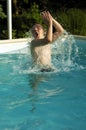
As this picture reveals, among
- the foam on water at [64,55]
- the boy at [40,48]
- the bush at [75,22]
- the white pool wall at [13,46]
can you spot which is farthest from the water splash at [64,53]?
the bush at [75,22]

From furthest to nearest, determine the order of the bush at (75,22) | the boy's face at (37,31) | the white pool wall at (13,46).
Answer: the bush at (75,22), the white pool wall at (13,46), the boy's face at (37,31)

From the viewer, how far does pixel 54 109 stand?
21.6ft

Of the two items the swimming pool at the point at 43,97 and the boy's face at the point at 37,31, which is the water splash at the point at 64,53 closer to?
the swimming pool at the point at 43,97

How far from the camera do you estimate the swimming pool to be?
594 centimetres

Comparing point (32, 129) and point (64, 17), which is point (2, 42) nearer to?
point (64, 17)

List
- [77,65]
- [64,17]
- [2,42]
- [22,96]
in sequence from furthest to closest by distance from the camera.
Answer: [64,17]
[2,42]
[77,65]
[22,96]

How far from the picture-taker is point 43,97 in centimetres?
726

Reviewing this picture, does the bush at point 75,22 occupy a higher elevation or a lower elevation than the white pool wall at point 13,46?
higher

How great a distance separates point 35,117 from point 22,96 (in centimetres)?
122

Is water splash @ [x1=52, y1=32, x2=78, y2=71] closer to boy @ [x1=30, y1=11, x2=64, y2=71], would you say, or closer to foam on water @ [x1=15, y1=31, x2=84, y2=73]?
foam on water @ [x1=15, y1=31, x2=84, y2=73]

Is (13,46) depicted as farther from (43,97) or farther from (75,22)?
(43,97)

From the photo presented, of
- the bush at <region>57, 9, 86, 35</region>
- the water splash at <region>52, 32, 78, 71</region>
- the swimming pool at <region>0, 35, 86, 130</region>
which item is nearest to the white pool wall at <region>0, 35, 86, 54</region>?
the water splash at <region>52, 32, 78, 71</region>

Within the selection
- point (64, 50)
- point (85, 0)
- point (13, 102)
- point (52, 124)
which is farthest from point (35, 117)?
point (85, 0)

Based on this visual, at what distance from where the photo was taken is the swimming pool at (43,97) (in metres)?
5.94
